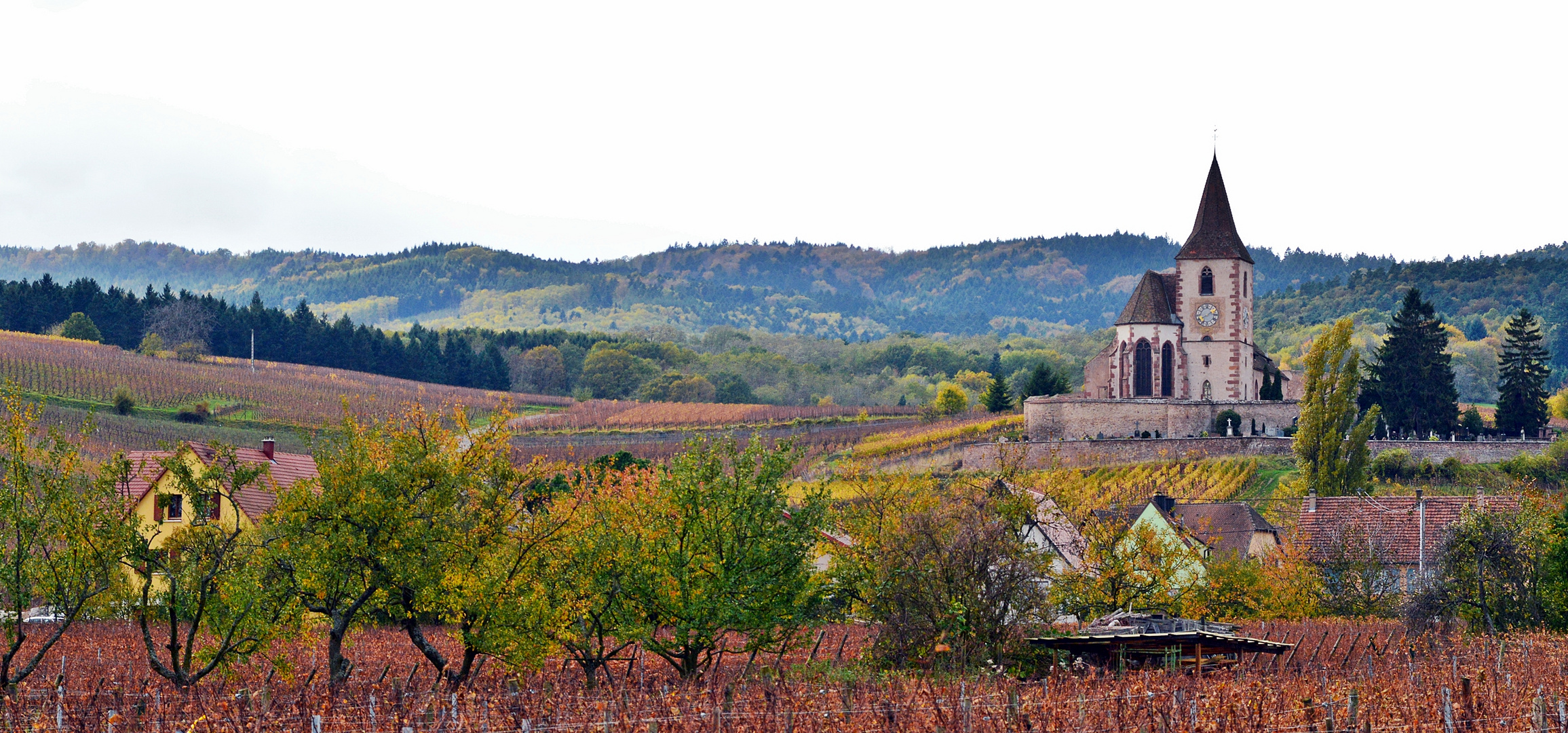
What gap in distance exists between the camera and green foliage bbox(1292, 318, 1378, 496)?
2147 inches

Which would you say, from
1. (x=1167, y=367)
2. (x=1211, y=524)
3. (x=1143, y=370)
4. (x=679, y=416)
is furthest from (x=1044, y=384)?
(x=1211, y=524)

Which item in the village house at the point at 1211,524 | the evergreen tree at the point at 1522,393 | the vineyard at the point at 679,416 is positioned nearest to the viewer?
the village house at the point at 1211,524

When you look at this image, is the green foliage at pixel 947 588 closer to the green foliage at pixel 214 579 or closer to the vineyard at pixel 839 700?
the vineyard at pixel 839 700

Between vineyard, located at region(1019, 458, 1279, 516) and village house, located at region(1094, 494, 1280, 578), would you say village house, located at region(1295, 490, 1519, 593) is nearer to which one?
village house, located at region(1094, 494, 1280, 578)

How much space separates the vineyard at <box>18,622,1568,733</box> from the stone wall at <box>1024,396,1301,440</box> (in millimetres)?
41378

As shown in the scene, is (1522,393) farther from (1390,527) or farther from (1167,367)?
(1390,527)

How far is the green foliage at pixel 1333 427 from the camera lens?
54.5 meters

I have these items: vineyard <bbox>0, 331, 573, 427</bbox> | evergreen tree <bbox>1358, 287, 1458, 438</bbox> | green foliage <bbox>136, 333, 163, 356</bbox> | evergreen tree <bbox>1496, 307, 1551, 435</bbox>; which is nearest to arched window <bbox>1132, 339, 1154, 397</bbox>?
evergreen tree <bbox>1358, 287, 1458, 438</bbox>

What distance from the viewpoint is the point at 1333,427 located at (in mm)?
55156

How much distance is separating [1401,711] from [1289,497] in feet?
121

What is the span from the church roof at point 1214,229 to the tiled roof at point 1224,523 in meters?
23.2

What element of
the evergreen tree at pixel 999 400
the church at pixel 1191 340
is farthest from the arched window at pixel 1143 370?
the evergreen tree at pixel 999 400

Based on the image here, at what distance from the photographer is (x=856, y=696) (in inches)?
819

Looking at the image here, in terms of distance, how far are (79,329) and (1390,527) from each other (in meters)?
83.7
